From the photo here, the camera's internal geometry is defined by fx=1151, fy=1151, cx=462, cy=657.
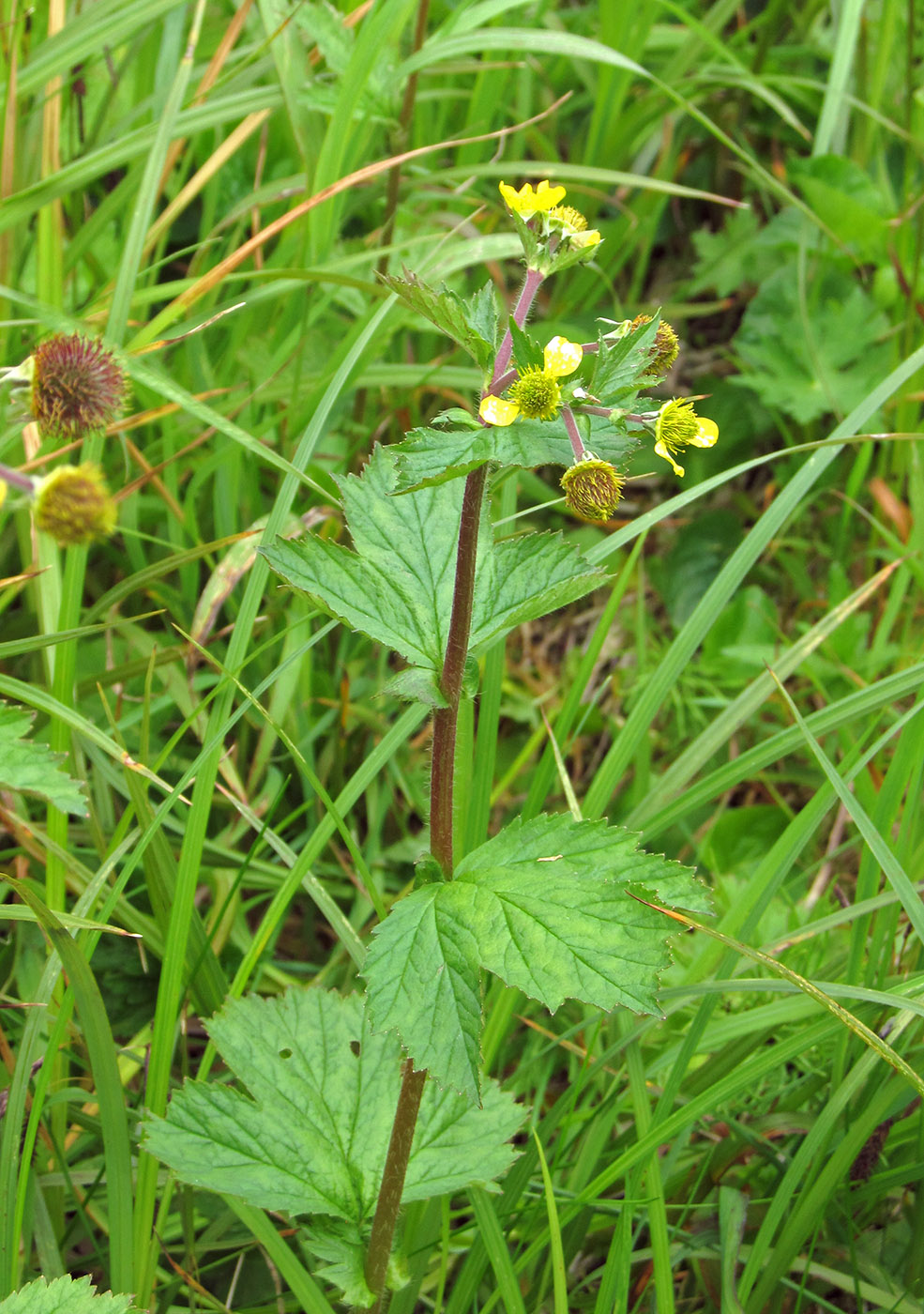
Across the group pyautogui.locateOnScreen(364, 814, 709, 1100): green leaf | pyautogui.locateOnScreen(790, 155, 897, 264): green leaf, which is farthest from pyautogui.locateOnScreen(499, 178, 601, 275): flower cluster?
pyautogui.locateOnScreen(790, 155, 897, 264): green leaf

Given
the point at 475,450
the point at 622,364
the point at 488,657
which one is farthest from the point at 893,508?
the point at 475,450

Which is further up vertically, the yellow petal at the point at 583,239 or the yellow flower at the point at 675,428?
the yellow petal at the point at 583,239

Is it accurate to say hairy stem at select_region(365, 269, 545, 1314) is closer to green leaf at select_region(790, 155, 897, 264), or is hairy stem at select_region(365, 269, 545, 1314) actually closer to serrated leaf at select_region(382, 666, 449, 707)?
serrated leaf at select_region(382, 666, 449, 707)

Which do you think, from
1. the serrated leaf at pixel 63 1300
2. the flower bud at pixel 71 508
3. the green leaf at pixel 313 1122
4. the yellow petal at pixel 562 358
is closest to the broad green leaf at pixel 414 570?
the yellow petal at pixel 562 358

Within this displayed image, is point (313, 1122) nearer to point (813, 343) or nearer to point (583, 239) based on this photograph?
point (583, 239)

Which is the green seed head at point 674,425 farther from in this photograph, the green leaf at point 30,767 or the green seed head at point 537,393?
the green leaf at point 30,767

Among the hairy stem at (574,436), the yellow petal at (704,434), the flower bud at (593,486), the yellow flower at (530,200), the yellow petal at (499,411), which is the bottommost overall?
the flower bud at (593,486)

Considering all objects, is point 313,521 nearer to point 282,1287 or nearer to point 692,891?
point 692,891
